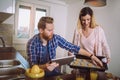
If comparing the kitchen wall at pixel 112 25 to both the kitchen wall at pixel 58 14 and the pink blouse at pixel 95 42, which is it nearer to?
the pink blouse at pixel 95 42

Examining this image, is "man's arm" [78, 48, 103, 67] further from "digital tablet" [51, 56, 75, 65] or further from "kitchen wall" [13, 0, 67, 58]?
"kitchen wall" [13, 0, 67, 58]

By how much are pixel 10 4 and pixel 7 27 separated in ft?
1.94

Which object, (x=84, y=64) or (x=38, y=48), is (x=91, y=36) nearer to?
(x=84, y=64)

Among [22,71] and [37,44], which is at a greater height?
[37,44]

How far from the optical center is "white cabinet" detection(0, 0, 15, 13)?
1284 mm

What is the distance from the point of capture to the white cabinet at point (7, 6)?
1284 millimetres

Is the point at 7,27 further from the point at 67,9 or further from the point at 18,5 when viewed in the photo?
the point at 67,9

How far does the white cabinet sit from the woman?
588mm

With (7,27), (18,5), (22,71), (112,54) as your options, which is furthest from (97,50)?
(7,27)

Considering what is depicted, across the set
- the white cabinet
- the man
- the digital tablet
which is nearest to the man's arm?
the man

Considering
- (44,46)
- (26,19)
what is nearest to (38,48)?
(44,46)

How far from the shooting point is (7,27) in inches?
72.8

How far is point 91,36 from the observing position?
123 centimetres

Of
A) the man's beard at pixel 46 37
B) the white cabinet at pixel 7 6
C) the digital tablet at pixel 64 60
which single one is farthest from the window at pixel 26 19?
the digital tablet at pixel 64 60
